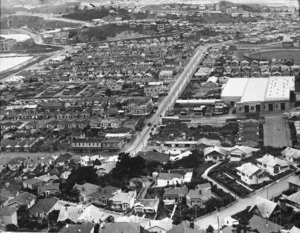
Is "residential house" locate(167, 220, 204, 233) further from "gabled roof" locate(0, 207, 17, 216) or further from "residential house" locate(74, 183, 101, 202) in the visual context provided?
"gabled roof" locate(0, 207, 17, 216)

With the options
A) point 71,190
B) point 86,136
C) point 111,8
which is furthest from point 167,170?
point 111,8

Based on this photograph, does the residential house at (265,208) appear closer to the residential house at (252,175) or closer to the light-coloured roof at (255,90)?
the residential house at (252,175)

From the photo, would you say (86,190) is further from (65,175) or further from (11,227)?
(11,227)

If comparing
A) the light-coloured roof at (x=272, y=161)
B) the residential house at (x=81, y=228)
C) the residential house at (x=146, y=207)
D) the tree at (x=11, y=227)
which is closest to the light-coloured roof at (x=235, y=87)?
the light-coloured roof at (x=272, y=161)

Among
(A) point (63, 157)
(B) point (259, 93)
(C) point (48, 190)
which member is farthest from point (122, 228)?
(B) point (259, 93)

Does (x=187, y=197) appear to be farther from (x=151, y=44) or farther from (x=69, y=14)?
(x=69, y=14)

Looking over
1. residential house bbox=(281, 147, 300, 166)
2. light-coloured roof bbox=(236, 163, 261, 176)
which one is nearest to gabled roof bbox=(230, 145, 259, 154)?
residential house bbox=(281, 147, 300, 166)

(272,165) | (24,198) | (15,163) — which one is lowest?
(15,163)
